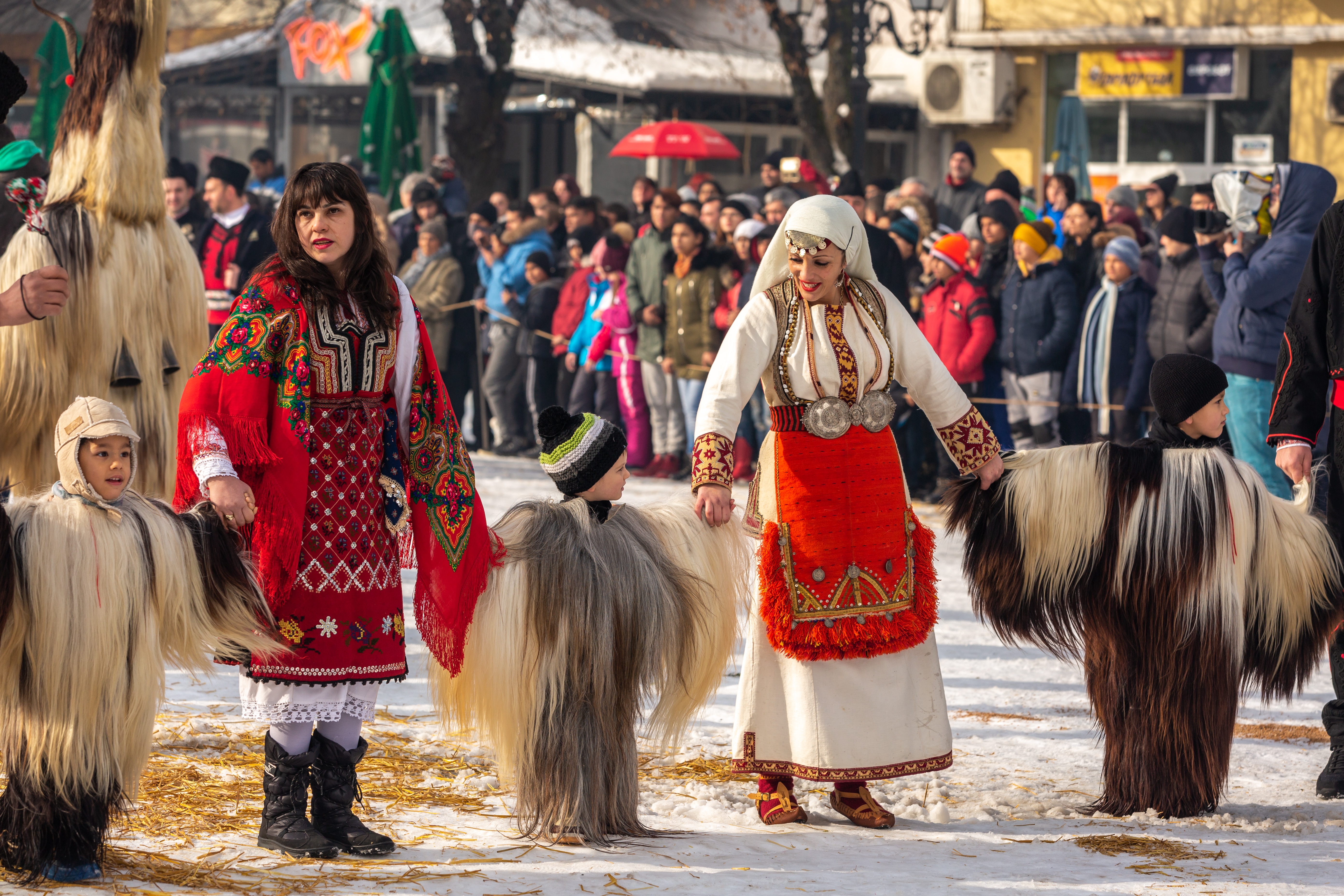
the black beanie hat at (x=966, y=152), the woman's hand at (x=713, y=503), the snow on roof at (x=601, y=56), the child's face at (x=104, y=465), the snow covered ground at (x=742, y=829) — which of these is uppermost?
the snow on roof at (x=601, y=56)

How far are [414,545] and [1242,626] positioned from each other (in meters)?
2.27

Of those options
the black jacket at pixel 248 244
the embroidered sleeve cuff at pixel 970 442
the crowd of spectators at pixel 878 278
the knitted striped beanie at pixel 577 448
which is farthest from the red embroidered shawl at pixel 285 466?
the black jacket at pixel 248 244

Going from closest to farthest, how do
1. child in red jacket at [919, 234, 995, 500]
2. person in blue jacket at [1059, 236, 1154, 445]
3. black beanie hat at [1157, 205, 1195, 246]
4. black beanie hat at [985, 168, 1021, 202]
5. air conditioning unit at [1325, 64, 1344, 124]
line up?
black beanie hat at [1157, 205, 1195, 246] → person in blue jacket at [1059, 236, 1154, 445] → child in red jacket at [919, 234, 995, 500] → black beanie hat at [985, 168, 1021, 202] → air conditioning unit at [1325, 64, 1344, 124]

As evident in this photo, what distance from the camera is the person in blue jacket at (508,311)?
13062mm

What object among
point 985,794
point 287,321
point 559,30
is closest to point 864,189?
point 985,794

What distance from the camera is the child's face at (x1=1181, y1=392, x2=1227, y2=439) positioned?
4.70 m

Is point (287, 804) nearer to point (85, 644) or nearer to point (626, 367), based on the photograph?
point (85, 644)

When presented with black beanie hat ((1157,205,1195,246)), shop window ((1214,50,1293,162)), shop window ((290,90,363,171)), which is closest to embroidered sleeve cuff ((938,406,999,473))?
black beanie hat ((1157,205,1195,246))

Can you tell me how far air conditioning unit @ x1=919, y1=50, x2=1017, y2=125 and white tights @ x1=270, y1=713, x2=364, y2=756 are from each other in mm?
19041

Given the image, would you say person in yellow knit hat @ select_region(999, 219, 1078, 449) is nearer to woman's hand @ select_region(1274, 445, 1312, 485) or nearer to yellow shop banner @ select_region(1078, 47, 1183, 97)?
woman's hand @ select_region(1274, 445, 1312, 485)

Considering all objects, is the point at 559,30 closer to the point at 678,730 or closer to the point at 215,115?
the point at 215,115

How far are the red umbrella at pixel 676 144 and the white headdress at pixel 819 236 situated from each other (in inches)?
492

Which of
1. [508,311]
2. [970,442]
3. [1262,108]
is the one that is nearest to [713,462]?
[970,442]

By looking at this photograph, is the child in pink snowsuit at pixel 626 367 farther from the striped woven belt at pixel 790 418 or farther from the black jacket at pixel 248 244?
the striped woven belt at pixel 790 418
